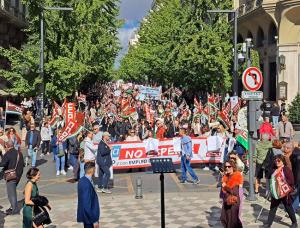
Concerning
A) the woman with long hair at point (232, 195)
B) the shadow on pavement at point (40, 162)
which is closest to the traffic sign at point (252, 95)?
the woman with long hair at point (232, 195)

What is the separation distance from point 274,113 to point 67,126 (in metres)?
13.9

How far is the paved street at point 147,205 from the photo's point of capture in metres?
11.0

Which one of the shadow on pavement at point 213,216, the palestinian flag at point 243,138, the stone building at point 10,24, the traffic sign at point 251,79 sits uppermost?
the stone building at point 10,24

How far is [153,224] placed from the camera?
10781 millimetres

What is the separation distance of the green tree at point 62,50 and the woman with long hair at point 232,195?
21.9 m

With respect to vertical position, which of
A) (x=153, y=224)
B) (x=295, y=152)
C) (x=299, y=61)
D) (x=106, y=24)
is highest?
(x=106, y=24)

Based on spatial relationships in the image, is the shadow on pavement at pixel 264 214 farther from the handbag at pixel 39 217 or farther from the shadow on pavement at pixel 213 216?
the handbag at pixel 39 217

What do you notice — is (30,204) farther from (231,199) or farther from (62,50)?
(62,50)

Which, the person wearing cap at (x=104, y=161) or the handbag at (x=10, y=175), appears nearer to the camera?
the handbag at (x=10, y=175)

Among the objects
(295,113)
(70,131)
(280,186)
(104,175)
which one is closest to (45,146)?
(70,131)

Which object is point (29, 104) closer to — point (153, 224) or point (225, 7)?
point (225, 7)

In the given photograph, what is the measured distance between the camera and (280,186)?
1005cm

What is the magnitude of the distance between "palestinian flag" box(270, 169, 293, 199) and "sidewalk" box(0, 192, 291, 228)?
0.89 meters

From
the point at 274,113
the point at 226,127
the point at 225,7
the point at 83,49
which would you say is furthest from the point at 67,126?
the point at 225,7
